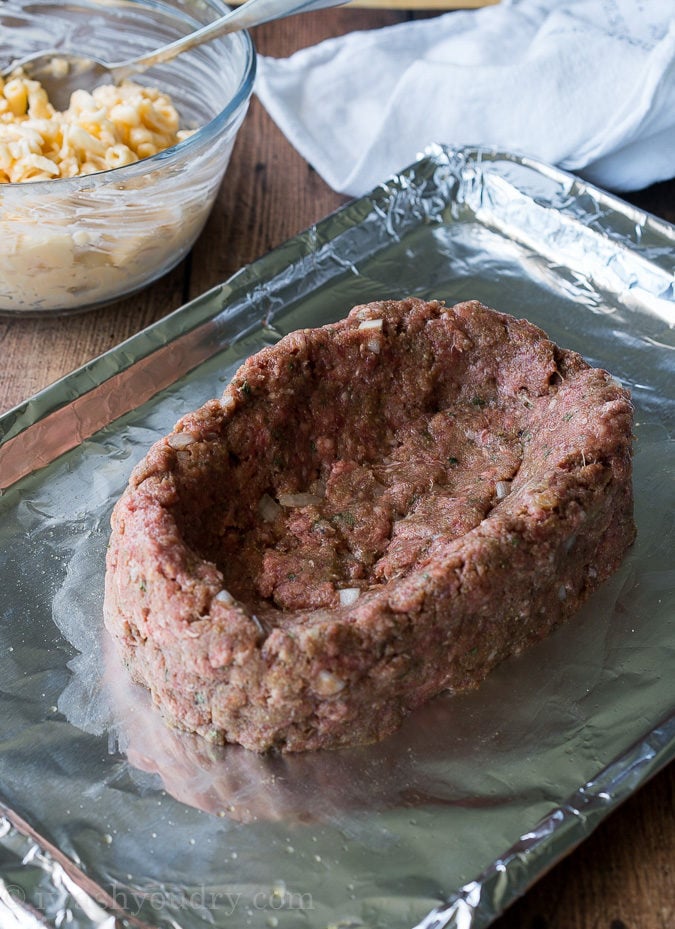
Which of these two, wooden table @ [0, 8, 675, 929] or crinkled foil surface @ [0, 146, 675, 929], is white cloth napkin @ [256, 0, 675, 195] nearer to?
wooden table @ [0, 8, 675, 929]

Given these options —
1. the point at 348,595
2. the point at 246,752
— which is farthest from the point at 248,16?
the point at 246,752

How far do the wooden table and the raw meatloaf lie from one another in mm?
541

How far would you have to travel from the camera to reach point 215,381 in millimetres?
4098

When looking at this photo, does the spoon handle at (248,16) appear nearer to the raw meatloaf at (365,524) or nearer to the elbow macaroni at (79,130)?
the elbow macaroni at (79,130)

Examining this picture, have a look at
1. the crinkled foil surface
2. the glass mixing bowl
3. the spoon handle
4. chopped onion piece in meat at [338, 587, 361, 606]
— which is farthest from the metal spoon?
chopped onion piece in meat at [338, 587, 361, 606]

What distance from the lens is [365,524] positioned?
10.4 feet

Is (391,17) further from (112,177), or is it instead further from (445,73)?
(112,177)

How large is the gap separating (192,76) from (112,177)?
1370mm

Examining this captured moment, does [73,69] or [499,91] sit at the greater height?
[499,91]

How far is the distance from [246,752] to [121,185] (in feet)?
6.66

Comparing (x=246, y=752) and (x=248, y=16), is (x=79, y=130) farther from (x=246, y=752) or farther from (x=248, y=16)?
(x=246, y=752)

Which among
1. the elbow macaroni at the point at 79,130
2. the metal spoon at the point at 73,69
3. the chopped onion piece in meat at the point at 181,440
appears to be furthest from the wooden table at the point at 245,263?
the chopped onion piece in meat at the point at 181,440

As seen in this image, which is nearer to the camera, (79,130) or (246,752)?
A: (246,752)

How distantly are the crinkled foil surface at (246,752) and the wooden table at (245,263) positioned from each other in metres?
0.19
